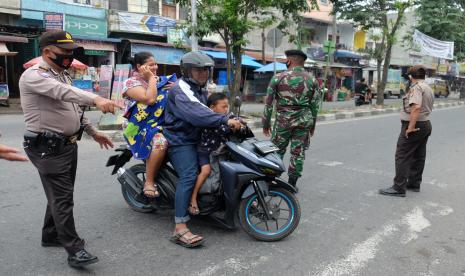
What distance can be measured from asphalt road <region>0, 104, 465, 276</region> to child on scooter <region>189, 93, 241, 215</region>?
1.43 ft

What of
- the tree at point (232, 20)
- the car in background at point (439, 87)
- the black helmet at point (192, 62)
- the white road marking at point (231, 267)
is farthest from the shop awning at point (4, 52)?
the car in background at point (439, 87)

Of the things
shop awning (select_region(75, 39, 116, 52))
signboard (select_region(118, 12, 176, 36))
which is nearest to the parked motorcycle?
shop awning (select_region(75, 39, 116, 52))

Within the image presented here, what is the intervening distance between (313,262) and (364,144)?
6.51 metres

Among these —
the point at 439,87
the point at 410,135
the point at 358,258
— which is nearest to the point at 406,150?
the point at 410,135

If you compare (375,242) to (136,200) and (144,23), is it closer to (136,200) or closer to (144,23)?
(136,200)

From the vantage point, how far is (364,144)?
941 centimetres

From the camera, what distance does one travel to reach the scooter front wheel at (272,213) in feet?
12.1

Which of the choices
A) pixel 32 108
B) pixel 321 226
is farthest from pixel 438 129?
pixel 32 108

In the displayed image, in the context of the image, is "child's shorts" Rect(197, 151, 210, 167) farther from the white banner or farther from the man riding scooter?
the white banner

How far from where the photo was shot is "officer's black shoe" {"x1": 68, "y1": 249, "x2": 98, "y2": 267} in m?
3.03

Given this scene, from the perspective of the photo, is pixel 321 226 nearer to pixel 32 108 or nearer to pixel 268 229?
pixel 268 229

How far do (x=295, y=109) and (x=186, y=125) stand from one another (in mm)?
1938

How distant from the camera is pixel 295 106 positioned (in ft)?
16.8

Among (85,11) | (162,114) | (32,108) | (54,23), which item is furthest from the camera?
(85,11)
